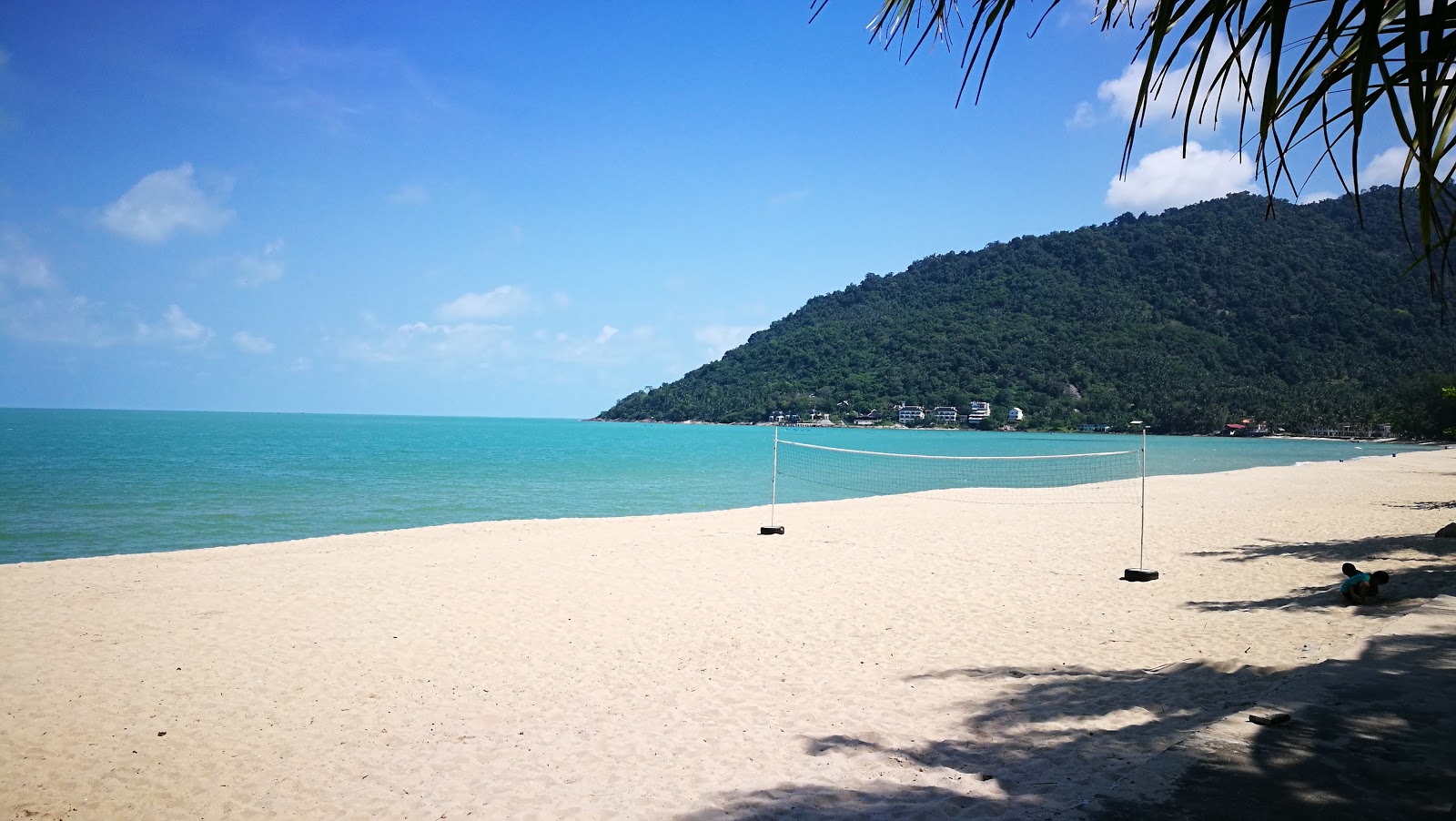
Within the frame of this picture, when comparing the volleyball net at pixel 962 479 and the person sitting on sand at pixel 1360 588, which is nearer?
the person sitting on sand at pixel 1360 588

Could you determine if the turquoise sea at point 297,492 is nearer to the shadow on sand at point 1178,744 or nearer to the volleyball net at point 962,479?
the volleyball net at point 962,479

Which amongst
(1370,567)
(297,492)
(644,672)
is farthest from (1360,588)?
(297,492)

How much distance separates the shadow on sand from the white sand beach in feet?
0.12

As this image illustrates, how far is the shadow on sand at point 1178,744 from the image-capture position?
2.73 meters

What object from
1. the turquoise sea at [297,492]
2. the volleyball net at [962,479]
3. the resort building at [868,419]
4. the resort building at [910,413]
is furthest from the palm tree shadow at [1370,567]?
the resort building at [868,419]

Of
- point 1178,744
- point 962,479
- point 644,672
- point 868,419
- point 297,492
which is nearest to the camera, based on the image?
point 1178,744

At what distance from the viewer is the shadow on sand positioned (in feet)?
8.96

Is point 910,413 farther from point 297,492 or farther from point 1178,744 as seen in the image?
point 1178,744

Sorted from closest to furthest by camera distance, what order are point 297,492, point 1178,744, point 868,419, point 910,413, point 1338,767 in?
point 1338,767, point 1178,744, point 297,492, point 910,413, point 868,419

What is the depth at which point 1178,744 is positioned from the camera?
3461 mm

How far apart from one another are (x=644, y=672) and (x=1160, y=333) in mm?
102773

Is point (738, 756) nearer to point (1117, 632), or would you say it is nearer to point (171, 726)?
point (171, 726)

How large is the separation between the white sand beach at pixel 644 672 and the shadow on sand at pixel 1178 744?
4 centimetres

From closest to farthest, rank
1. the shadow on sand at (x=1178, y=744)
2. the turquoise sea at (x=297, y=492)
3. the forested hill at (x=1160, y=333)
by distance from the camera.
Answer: the shadow on sand at (x=1178, y=744) → the turquoise sea at (x=297, y=492) → the forested hill at (x=1160, y=333)
